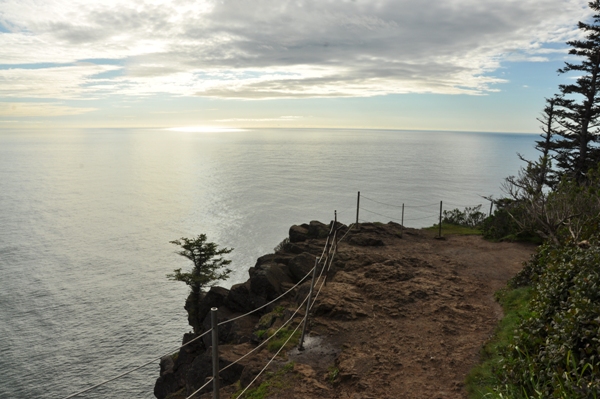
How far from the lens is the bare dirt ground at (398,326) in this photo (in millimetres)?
9773

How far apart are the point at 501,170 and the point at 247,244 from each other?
117408 millimetres

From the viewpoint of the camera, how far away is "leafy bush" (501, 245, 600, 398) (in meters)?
5.95

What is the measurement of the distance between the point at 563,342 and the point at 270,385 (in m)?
6.32

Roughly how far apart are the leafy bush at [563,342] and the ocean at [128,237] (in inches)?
1317

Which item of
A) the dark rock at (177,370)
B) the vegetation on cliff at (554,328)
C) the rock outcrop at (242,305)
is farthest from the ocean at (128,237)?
the vegetation on cliff at (554,328)

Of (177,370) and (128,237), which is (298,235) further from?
(128,237)

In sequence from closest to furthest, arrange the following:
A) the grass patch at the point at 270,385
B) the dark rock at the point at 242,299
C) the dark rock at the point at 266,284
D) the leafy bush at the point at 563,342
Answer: the leafy bush at the point at 563,342, the grass patch at the point at 270,385, the dark rock at the point at 266,284, the dark rock at the point at 242,299

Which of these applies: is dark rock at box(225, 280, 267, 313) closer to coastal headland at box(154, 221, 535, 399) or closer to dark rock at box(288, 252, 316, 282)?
coastal headland at box(154, 221, 535, 399)

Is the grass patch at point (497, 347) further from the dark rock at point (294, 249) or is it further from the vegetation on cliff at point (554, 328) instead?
the dark rock at point (294, 249)

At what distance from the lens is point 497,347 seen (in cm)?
1025

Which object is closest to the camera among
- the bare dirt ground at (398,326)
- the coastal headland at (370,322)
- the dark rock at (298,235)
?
the bare dirt ground at (398,326)

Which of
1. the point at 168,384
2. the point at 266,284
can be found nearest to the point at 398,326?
the point at 266,284

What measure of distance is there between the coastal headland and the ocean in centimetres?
1729

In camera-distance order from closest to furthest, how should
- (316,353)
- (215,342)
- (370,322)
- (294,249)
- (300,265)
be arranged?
(215,342) → (316,353) → (370,322) → (300,265) → (294,249)
